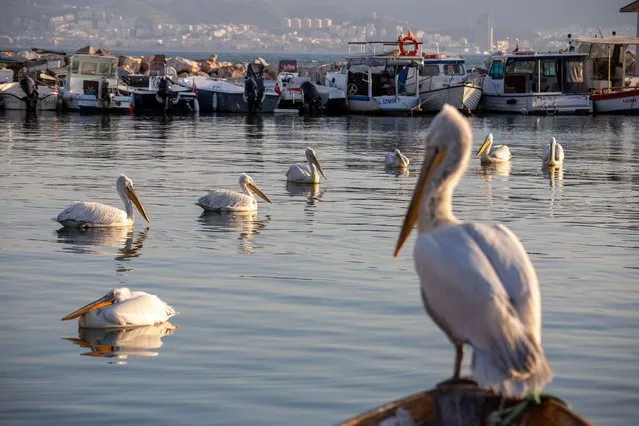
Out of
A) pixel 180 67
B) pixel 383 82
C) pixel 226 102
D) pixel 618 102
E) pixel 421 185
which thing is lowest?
pixel 421 185

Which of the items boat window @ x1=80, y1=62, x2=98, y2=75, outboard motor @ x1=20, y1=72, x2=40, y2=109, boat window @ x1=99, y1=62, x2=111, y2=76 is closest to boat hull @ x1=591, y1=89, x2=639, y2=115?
boat window @ x1=99, y1=62, x2=111, y2=76

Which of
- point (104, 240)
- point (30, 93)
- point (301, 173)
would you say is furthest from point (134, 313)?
point (30, 93)

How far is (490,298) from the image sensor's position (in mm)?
5328

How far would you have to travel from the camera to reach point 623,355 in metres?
8.86

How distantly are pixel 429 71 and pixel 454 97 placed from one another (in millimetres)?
2873

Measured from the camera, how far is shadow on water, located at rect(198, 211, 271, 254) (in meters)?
14.3

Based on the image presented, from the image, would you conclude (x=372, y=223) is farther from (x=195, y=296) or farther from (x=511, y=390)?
(x=511, y=390)

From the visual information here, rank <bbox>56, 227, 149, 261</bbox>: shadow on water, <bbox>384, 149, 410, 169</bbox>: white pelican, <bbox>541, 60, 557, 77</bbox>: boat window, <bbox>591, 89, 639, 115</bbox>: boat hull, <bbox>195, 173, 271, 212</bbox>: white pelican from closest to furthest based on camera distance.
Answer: <bbox>56, 227, 149, 261</bbox>: shadow on water
<bbox>195, 173, 271, 212</bbox>: white pelican
<bbox>384, 149, 410, 169</bbox>: white pelican
<bbox>591, 89, 639, 115</bbox>: boat hull
<bbox>541, 60, 557, 77</bbox>: boat window

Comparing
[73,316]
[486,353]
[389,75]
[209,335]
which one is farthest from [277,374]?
[389,75]

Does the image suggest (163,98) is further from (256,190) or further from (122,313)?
(122,313)

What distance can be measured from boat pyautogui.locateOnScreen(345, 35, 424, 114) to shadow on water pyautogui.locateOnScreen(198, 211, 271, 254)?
28.0 metres

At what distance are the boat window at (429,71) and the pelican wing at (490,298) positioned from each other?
40598 mm

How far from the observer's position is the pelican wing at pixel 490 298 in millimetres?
5340

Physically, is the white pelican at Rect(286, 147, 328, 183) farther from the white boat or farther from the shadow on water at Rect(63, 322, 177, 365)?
the white boat
